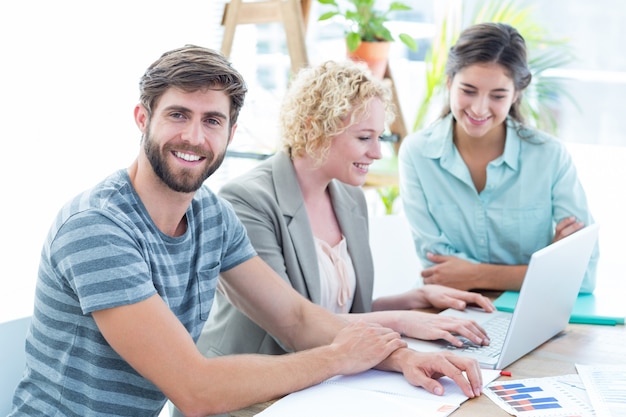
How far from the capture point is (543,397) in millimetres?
1503

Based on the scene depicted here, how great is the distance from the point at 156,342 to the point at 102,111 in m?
1.45

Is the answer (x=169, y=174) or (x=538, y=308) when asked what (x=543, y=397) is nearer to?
(x=538, y=308)

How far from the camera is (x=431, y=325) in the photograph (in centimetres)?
185

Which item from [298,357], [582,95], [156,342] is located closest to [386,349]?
[298,357]

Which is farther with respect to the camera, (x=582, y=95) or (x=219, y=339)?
(x=582, y=95)

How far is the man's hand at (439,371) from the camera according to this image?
4.98ft

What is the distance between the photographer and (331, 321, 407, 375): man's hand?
1.60m

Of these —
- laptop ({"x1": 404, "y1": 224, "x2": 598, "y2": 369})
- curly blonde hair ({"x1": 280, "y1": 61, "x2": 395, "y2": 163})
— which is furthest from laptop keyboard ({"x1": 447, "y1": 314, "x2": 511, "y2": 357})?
curly blonde hair ({"x1": 280, "y1": 61, "x2": 395, "y2": 163})

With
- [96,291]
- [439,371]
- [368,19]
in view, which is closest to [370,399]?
[439,371]

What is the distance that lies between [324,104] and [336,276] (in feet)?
1.49

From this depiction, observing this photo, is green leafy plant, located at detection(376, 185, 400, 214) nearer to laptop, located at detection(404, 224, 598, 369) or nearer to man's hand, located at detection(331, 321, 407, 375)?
laptop, located at detection(404, 224, 598, 369)

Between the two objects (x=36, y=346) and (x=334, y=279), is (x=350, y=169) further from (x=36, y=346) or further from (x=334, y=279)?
(x=36, y=346)

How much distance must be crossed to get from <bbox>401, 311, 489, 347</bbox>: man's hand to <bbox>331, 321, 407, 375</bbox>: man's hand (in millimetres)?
154

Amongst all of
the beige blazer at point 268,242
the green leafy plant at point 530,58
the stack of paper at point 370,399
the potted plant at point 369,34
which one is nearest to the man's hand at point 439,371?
the stack of paper at point 370,399
